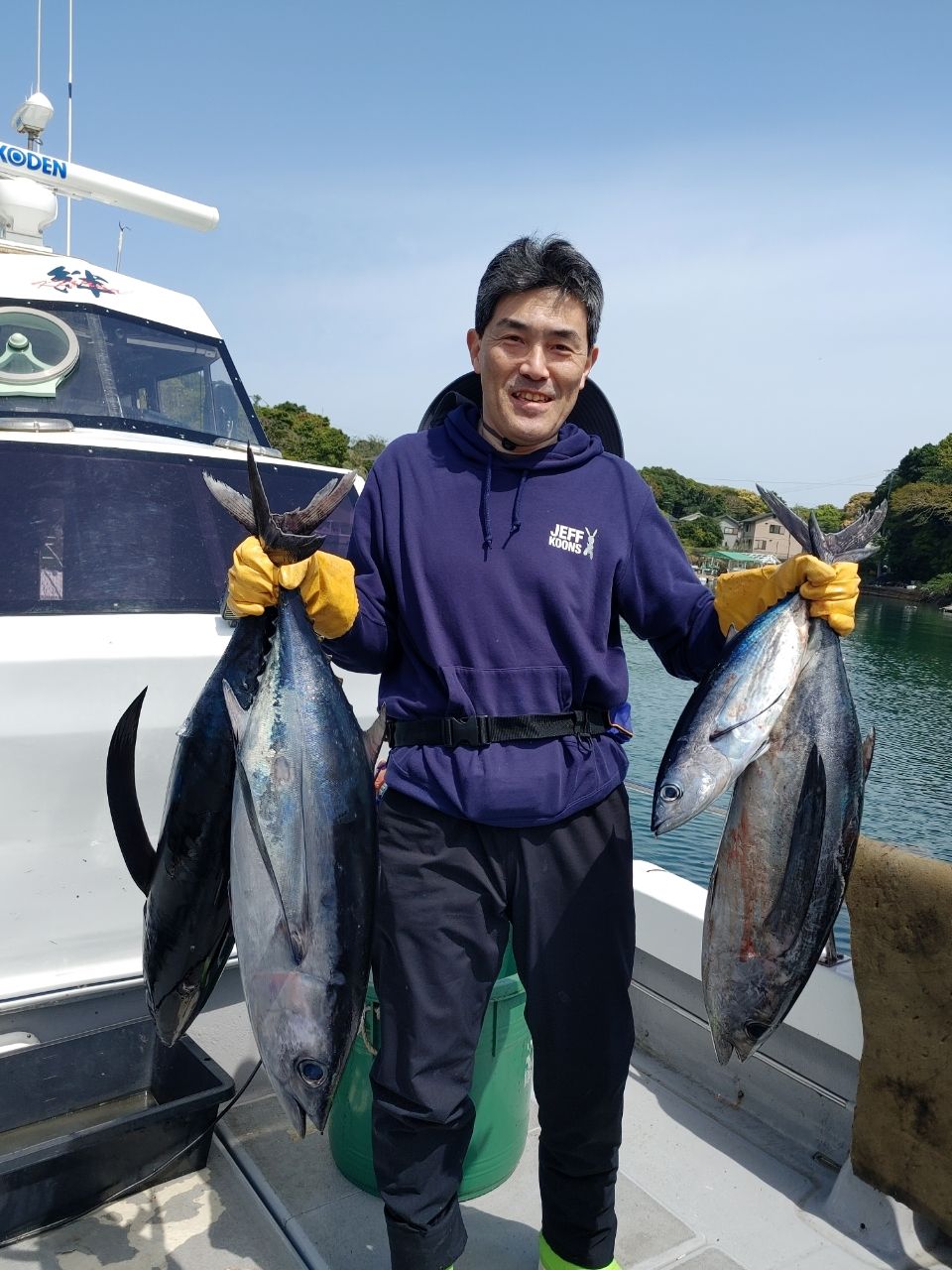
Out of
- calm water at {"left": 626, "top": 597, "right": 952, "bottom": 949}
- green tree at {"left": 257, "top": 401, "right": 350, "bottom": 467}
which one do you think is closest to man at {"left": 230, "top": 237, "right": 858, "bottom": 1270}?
calm water at {"left": 626, "top": 597, "right": 952, "bottom": 949}

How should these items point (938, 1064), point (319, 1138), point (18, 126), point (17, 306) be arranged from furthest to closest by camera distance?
point (18, 126) → point (17, 306) → point (319, 1138) → point (938, 1064)

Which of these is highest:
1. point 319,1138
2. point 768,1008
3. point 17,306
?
point 17,306

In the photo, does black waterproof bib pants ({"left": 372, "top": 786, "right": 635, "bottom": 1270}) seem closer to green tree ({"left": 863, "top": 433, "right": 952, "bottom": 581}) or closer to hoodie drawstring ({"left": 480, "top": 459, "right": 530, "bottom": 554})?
hoodie drawstring ({"left": 480, "top": 459, "right": 530, "bottom": 554})

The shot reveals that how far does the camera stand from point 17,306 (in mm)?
4270

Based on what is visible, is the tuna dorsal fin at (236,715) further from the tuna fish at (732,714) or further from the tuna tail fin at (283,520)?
the tuna fish at (732,714)

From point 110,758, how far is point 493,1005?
134cm

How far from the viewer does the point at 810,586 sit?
6.18 ft

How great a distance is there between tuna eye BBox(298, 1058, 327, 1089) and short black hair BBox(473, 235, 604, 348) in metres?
1.56

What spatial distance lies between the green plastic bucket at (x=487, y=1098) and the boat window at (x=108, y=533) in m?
1.54

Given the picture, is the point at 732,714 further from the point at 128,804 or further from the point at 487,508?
the point at 128,804

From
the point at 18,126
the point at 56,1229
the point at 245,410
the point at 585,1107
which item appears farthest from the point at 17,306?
the point at 585,1107

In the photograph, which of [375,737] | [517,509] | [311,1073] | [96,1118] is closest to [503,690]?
[375,737]

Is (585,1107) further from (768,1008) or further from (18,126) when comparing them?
(18,126)

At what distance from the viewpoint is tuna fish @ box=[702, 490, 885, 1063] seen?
1782mm
